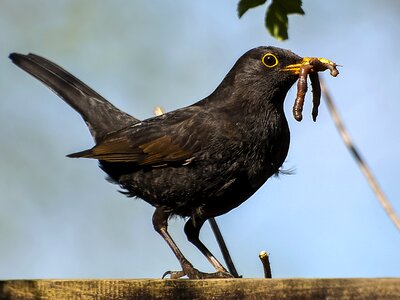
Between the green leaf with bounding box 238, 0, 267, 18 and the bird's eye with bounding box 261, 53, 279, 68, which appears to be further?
the bird's eye with bounding box 261, 53, 279, 68

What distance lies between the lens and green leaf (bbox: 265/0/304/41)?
2789 mm

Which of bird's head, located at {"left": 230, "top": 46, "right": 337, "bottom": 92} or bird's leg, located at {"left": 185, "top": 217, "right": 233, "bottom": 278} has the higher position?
bird's head, located at {"left": 230, "top": 46, "right": 337, "bottom": 92}

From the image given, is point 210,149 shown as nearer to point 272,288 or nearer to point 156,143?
point 156,143

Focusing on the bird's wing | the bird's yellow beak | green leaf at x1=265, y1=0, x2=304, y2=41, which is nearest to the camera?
green leaf at x1=265, y1=0, x2=304, y2=41

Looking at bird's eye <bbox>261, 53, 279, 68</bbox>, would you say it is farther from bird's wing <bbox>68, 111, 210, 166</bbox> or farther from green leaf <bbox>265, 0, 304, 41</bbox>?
green leaf <bbox>265, 0, 304, 41</bbox>

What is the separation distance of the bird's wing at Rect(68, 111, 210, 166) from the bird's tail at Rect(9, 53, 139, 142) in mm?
374

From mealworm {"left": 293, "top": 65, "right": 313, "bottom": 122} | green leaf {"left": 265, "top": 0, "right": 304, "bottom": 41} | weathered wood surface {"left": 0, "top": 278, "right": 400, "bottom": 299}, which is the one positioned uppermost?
mealworm {"left": 293, "top": 65, "right": 313, "bottom": 122}

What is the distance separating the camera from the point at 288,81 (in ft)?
16.3

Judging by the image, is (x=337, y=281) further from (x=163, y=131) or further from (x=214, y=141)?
(x=163, y=131)

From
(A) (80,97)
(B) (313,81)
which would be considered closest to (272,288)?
(B) (313,81)

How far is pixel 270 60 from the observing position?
198 inches

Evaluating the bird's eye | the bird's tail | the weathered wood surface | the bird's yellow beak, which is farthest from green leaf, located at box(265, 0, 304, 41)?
the bird's tail

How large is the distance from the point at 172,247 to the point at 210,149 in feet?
2.17

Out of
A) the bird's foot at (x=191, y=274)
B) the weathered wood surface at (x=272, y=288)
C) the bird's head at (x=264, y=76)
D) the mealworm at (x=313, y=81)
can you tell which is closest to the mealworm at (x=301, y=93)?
the mealworm at (x=313, y=81)
